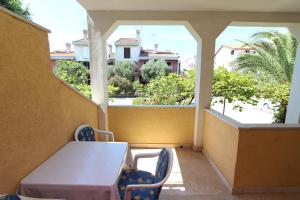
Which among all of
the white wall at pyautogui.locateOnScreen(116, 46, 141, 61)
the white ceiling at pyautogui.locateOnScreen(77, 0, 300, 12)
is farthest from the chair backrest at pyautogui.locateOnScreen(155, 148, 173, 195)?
the white wall at pyautogui.locateOnScreen(116, 46, 141, 61)

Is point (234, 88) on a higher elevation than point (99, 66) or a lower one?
lower

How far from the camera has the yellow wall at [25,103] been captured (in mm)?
1171

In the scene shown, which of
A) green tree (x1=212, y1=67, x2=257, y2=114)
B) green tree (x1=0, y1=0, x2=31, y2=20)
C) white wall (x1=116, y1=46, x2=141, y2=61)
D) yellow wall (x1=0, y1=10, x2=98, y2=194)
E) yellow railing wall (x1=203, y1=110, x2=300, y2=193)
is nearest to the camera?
yellow wall (x1=0, y1=10, x2=98, y2=194)

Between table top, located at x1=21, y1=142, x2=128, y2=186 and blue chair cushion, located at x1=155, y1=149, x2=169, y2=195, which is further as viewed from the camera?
blue chair cushion, located at x1=155, y1=149, x2=169, y2=195

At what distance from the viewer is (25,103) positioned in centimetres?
137

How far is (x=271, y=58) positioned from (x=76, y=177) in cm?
565

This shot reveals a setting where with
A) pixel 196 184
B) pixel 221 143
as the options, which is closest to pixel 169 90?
pixel 221 143

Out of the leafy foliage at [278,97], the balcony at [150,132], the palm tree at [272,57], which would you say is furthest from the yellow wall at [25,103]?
the palm tree at [272,57]

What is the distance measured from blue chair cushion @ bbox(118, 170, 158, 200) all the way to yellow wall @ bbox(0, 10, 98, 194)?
29.6 inches

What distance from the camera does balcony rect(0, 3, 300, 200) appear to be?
1248 mm

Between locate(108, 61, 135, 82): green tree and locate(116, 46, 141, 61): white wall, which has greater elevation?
→ locate(116, 46, 141, 61): white wall

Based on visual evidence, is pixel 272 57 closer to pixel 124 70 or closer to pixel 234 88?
pixel 234 88

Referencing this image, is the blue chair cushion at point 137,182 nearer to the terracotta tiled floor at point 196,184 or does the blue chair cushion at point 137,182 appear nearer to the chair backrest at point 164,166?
the chair backrest at point 164,166

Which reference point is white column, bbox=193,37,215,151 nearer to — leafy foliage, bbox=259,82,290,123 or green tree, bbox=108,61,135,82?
leafy foliage, bbox=259,82,290,123
